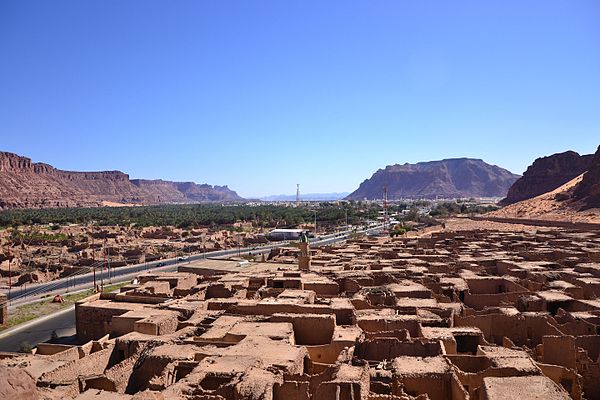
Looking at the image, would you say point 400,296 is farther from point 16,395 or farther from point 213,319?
point 16,395

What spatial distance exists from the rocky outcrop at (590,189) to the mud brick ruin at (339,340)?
173ft

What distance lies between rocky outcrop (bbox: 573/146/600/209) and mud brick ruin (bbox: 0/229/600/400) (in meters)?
52.9

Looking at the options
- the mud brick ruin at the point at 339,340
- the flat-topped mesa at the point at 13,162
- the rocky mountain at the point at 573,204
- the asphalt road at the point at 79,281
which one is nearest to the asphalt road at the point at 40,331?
the mud brick ruin at the point at 339,340

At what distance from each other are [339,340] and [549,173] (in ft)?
387

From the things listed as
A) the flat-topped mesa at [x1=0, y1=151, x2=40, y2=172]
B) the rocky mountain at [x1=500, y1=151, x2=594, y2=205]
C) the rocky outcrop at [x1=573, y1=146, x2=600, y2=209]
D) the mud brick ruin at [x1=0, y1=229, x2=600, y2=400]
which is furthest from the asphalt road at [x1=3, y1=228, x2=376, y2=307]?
the flat-topped mesa at [x1=0, y1=151, x2=40, y2=172]

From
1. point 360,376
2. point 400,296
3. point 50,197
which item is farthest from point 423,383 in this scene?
point 50,197

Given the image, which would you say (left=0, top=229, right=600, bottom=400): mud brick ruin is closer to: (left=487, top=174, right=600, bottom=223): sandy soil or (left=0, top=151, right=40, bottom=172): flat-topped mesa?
(left=487, top=174, right=600, bottom=223): sandy soil

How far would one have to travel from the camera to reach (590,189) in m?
78.4

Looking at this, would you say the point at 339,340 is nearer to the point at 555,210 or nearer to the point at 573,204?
the point at 573,204

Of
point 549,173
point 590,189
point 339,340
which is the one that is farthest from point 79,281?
point 549,173

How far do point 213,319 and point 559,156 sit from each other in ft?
399

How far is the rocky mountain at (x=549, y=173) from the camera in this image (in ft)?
379

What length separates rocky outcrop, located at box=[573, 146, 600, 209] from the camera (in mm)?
75125

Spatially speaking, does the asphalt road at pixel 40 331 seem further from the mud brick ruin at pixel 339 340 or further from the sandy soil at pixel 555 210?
the sandy soil at pixel 555 210
